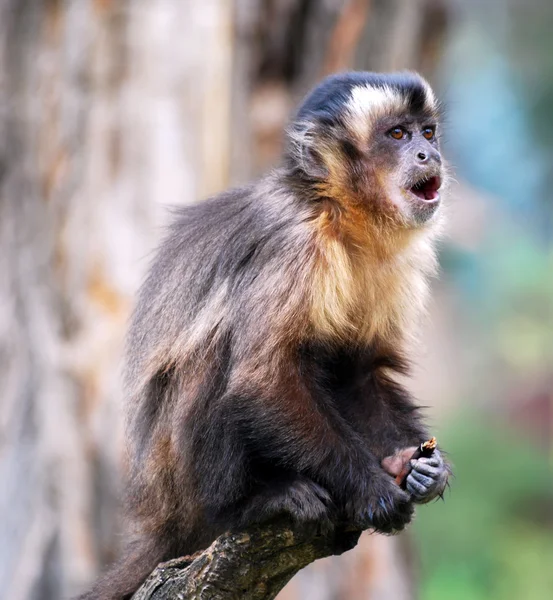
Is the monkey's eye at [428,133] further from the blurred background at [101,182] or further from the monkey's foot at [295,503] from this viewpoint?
the blurred background at [101,182]

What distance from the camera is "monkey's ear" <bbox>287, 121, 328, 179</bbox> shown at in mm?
4391

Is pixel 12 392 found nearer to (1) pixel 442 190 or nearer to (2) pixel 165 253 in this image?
(2) pixel 165 253

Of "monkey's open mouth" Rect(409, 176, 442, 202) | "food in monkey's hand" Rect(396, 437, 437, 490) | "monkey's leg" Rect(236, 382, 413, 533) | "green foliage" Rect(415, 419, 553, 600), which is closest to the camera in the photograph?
"monkey's leg" Rect(236, 382, 413, 533)

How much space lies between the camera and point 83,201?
732cm

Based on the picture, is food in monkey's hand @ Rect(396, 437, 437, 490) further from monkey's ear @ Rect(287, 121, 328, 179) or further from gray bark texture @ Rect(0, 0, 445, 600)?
gray bark texture @ Rect(0, 0, 445, 600)

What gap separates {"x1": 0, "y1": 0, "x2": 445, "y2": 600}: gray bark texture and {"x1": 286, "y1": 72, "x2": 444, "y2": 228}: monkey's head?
106 inches

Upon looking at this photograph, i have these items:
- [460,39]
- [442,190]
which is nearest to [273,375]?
[442,190]

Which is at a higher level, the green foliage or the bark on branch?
the bark on branch

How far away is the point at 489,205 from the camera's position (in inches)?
Result: 639

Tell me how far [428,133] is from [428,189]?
0.91ft

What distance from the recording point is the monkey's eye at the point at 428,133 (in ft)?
15.2

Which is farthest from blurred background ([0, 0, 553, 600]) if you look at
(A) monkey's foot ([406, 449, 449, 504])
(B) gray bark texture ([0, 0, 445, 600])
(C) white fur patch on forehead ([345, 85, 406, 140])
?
(A) monkey's foot ([406, 449, 449, 504])

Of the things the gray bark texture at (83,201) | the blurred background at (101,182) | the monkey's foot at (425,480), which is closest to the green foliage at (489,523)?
the blurred background at (101,182)

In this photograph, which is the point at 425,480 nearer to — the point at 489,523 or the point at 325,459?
the point at 325,459
